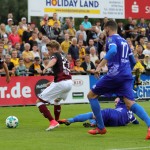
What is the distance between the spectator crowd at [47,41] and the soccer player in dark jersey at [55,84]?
283 inches

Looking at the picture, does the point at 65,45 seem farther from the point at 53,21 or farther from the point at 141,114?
the point at 141,114

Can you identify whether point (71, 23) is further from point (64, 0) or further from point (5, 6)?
point (5, 6)

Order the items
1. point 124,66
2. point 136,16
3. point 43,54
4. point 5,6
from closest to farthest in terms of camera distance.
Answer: point 124,66 < point 43,54 < point 136,16 < point 5,6

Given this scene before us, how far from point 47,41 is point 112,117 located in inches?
426

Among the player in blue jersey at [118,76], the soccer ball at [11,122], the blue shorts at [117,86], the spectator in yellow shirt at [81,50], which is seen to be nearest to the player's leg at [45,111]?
the soccer ball at [11,122]

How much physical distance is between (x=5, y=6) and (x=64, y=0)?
30.6 meters

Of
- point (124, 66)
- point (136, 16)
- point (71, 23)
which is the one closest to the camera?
point (124, 66)

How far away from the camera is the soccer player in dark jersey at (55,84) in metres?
14.3

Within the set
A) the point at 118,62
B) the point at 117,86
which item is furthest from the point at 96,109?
the point at 118,62

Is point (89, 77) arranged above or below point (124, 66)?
below

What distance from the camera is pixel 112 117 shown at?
14.5 meters

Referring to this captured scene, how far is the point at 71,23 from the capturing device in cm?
2789

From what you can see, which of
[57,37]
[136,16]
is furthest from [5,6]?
[57,37]

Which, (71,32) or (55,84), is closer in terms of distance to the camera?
(55,84)
